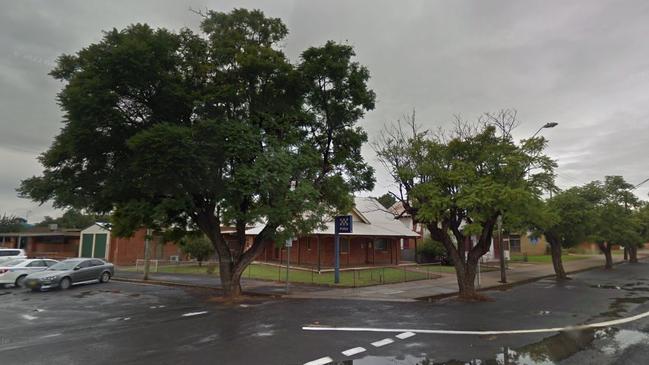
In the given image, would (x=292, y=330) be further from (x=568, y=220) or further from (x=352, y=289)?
(x=568, y=220)

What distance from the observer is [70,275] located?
21375 mm

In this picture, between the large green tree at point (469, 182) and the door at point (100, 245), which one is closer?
the large green tree at point (469, 182)

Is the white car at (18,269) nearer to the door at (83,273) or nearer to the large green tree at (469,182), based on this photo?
the door at (83,273)

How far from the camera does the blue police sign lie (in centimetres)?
2191

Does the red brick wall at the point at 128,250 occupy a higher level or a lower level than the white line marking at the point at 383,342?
higher

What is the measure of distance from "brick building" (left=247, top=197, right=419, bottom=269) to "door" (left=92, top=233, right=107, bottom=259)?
48.5 feet

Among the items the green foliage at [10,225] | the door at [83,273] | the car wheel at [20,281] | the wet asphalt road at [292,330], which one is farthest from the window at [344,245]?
the green foliage at [10,225]

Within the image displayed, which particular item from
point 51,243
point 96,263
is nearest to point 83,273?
point 96,263

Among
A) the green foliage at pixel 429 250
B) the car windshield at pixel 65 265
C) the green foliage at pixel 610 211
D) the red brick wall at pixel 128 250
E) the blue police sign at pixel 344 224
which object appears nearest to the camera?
the car windshield at pixel 65 265

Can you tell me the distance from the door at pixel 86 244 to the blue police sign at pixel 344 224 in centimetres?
2884

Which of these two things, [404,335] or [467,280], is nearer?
[404,335]

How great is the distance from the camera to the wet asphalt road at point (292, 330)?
319 inches

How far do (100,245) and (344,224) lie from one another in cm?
2803

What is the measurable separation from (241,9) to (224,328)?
12.5m
